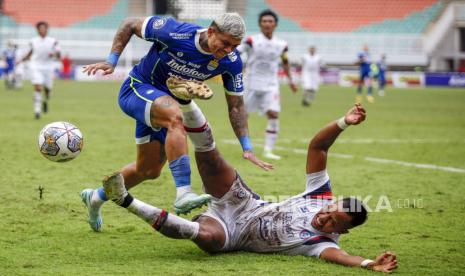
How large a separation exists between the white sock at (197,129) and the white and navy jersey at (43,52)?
606 inches

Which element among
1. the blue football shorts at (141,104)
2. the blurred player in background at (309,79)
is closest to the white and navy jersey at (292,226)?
the blue football shorts at (141,104)

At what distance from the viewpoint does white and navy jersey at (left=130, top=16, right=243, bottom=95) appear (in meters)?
6.74

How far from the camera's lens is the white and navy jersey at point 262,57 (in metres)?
14.3

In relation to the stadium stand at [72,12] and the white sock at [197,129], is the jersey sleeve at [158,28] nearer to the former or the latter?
the white sock at [197,129]

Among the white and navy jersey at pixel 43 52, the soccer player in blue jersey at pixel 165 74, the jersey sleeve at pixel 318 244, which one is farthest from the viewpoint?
the white and navy jersey at pixel 43 52

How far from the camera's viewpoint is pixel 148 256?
598cm

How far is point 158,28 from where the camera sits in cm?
682

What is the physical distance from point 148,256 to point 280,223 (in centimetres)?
108

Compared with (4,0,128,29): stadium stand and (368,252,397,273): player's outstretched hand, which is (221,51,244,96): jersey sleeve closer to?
(368,252,397,273): player's outstretched hand

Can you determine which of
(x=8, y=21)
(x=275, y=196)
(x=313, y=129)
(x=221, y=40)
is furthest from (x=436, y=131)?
(x=8, y=21)

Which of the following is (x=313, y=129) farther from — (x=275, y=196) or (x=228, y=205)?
(x=228, y=205)

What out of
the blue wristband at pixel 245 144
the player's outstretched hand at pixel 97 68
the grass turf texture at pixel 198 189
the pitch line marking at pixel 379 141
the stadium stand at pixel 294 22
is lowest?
the pitch line marking at pixel 379 141

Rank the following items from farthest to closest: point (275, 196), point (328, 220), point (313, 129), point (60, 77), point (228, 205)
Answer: point (60, 77)
point (313, 129)
point (275, 196)
point (228, 205)
point (328, 220)

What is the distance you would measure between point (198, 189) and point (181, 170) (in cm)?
380
